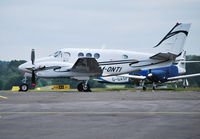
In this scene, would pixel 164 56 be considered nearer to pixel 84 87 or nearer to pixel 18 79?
pixel 84 87

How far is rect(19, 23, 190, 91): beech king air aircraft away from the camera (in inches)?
1272

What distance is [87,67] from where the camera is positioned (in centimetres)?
3222

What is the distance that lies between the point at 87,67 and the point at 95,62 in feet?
3.86

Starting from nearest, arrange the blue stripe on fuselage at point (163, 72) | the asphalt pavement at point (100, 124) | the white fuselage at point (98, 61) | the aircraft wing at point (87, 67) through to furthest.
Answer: the asphalt pavement at point (100, 124), the aircraft wing at point (87, 67), the white fuselage at point (98, 61), the blue stripe on fuselage at point (163, 72)

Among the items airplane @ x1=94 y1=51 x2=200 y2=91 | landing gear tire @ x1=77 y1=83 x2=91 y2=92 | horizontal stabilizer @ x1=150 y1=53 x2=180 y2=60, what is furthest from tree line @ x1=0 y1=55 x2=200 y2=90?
landing gear tire @ x1=77 y1=83 x2=91 y2=92

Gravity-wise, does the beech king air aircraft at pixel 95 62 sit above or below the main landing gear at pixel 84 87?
above

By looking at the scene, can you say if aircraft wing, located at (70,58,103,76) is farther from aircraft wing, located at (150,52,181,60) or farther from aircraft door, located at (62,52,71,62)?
aircraft wing, located at (150,52,181,60)

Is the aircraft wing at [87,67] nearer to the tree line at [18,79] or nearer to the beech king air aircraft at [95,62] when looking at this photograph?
the beech king air aircraft at [95,62]

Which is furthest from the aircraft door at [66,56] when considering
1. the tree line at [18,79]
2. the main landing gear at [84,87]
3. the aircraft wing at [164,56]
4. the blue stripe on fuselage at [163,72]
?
the tree line at [18,79]

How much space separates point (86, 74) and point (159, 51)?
8170mm

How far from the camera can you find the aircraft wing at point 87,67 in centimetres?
3125

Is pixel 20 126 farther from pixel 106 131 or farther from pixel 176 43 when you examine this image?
pixel 176 43

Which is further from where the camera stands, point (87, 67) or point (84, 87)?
point (84, 87)

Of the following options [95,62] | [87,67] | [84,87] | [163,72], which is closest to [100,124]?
[95,62]
